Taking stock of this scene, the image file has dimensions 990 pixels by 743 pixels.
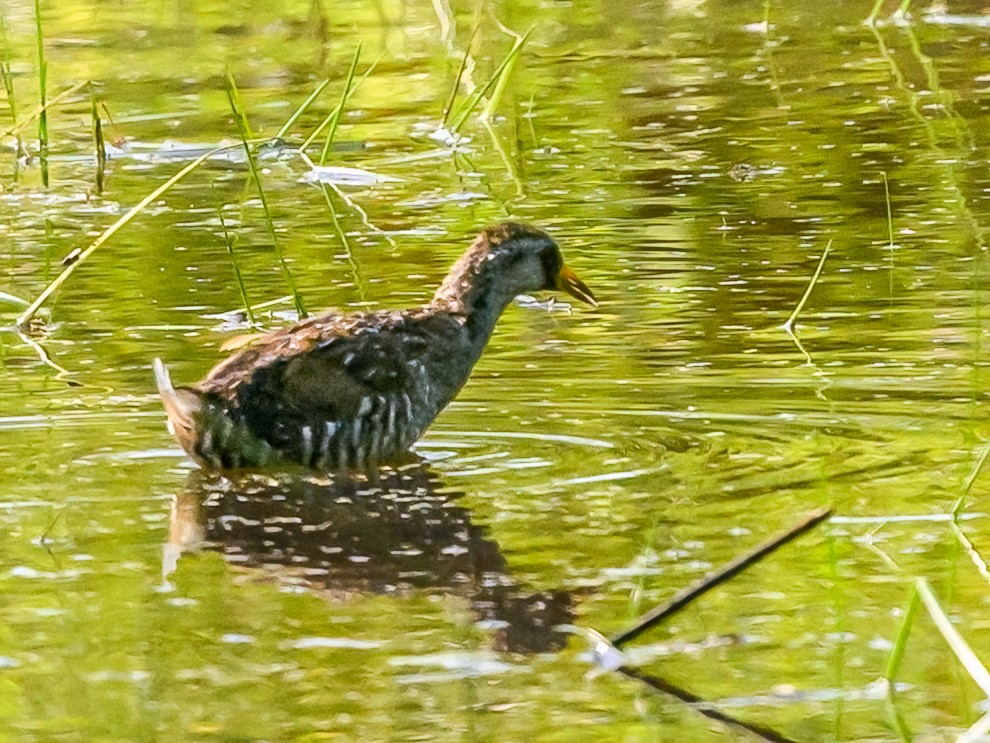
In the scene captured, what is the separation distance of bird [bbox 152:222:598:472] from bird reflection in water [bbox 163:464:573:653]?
0.09 meters

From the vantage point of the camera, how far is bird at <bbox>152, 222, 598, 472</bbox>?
5.72 metres

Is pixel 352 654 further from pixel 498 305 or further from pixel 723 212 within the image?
pixel 723 212

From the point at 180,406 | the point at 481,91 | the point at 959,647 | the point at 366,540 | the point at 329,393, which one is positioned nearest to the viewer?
the point at 959,647

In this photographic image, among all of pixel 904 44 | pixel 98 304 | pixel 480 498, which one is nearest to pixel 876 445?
pixel 480 498

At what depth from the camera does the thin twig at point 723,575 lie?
153 inches

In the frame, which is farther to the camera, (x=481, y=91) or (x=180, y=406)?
(x=481, y=91)

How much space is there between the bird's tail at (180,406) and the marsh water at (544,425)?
134 millimetres

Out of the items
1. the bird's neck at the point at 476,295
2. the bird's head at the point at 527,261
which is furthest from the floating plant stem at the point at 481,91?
the bird's neck at the point at 476,295

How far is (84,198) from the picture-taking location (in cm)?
947

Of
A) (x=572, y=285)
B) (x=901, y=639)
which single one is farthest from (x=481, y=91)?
(x=901, y=639)

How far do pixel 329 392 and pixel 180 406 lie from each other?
1.61 ft

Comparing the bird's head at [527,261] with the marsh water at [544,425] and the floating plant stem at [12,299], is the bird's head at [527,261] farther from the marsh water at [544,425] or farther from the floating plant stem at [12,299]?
the floating plant stem at [12,299]

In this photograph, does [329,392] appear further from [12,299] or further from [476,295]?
[12,299]

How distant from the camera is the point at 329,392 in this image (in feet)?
19.5
